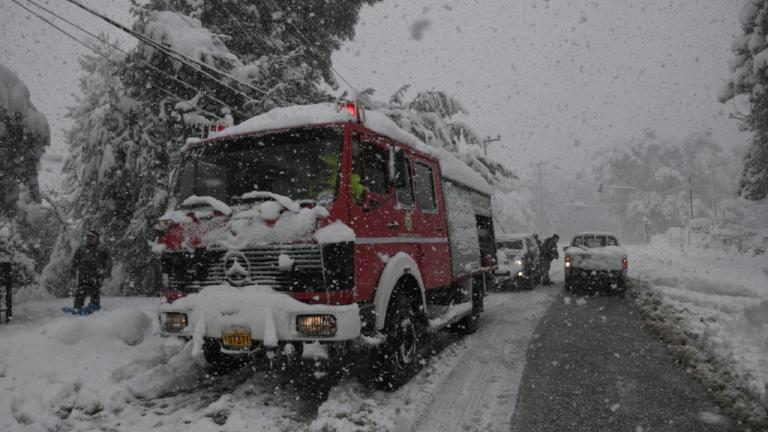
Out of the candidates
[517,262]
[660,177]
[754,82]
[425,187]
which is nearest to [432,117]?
[517,262]

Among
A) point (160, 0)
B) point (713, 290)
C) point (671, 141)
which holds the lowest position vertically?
point (713, 290)

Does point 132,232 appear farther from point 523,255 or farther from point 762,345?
point 762,345

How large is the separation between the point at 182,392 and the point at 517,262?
1157 centimetres

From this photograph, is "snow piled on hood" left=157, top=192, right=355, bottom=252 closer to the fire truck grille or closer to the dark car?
the fire truck grille

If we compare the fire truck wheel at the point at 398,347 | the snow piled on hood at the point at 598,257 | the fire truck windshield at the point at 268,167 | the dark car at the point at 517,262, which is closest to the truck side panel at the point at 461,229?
the fire truck wheel at the point at 398,347

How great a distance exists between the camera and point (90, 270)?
952 cm

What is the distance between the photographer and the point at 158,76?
11141 mm

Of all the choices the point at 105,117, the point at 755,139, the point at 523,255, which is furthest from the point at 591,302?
the point at 755,139

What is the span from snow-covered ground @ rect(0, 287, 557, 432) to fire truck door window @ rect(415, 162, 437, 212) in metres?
2.10

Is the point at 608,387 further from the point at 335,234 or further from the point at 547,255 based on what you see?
the point at 547,255

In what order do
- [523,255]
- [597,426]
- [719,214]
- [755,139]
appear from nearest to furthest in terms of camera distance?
[597,426] < [523,255] < [755,139] < [719,214]

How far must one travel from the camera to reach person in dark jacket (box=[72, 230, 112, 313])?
951cm

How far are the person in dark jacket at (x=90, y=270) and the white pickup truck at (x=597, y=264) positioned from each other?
11.9 metres

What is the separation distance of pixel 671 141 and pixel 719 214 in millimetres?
19755
